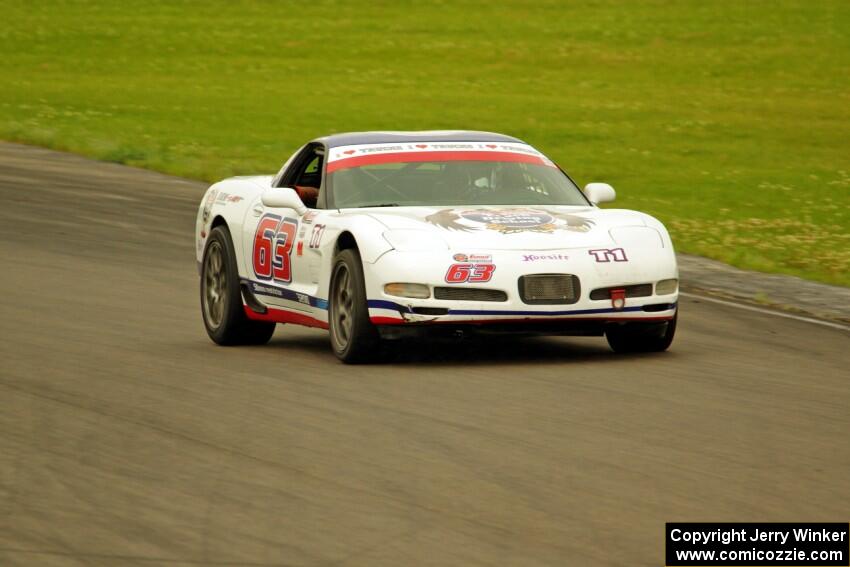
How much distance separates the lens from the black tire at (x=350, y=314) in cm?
998

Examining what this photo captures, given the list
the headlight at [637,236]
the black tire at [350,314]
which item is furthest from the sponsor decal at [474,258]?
the headlight at [637,236]

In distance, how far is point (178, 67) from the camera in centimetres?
5272

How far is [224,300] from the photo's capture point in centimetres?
1202

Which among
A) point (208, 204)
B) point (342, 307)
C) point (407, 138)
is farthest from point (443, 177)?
point (208, 204)

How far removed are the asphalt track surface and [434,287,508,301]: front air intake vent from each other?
0.40 metres

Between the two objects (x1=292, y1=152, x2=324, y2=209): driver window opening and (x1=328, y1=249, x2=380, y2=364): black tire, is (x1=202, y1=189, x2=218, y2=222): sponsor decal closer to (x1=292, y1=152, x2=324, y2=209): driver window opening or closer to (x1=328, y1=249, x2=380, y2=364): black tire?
(x1=292, y1=152, x2=324, y2=209): driver window opening

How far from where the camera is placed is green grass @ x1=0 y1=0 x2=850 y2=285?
26.3m

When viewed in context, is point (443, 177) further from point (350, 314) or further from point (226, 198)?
point (226, 198)

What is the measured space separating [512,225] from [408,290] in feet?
2.51

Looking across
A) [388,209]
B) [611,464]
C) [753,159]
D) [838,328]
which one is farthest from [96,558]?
[753,159]

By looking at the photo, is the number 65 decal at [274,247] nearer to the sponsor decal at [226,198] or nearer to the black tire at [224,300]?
the black tire at [224,300]

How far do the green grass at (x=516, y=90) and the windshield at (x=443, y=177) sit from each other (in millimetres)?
5565

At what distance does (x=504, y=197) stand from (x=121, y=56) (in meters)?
46.2

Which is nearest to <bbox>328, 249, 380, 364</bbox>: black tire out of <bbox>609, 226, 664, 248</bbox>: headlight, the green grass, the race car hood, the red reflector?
the race car hood
